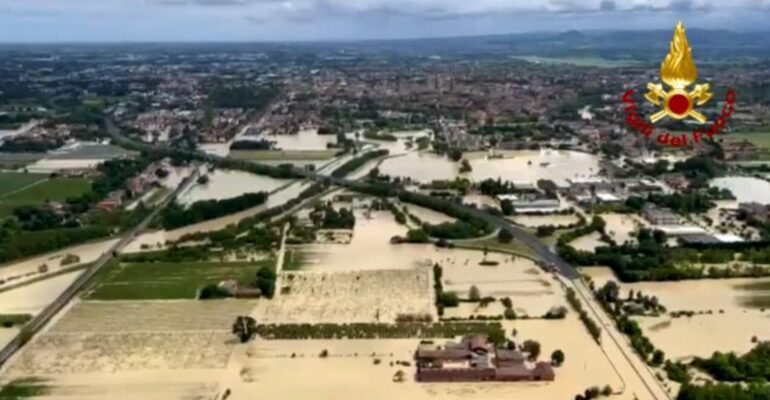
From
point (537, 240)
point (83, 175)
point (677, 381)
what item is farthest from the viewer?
point (83, 175)

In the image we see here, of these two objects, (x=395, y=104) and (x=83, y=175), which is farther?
(x=395, y=104)

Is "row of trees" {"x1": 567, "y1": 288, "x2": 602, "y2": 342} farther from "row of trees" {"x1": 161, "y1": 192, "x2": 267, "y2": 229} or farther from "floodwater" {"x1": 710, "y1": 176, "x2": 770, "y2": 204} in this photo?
"row of trees" {"x1": 161, "y1": 192, "x2": 267, "y2": 229}

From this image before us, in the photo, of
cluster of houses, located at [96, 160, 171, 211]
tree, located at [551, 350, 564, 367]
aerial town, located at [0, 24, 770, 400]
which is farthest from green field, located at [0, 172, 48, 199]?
tree, located at [551, 350, 564, 367]

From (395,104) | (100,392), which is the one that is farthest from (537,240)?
(395,104)

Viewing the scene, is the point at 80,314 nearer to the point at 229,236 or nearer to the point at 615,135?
the point at 229,236

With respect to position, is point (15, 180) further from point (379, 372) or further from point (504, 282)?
point (379, 372)

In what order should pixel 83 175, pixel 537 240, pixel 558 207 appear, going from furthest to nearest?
pixel 83 175
pixel 558 207
pixel 537 240
